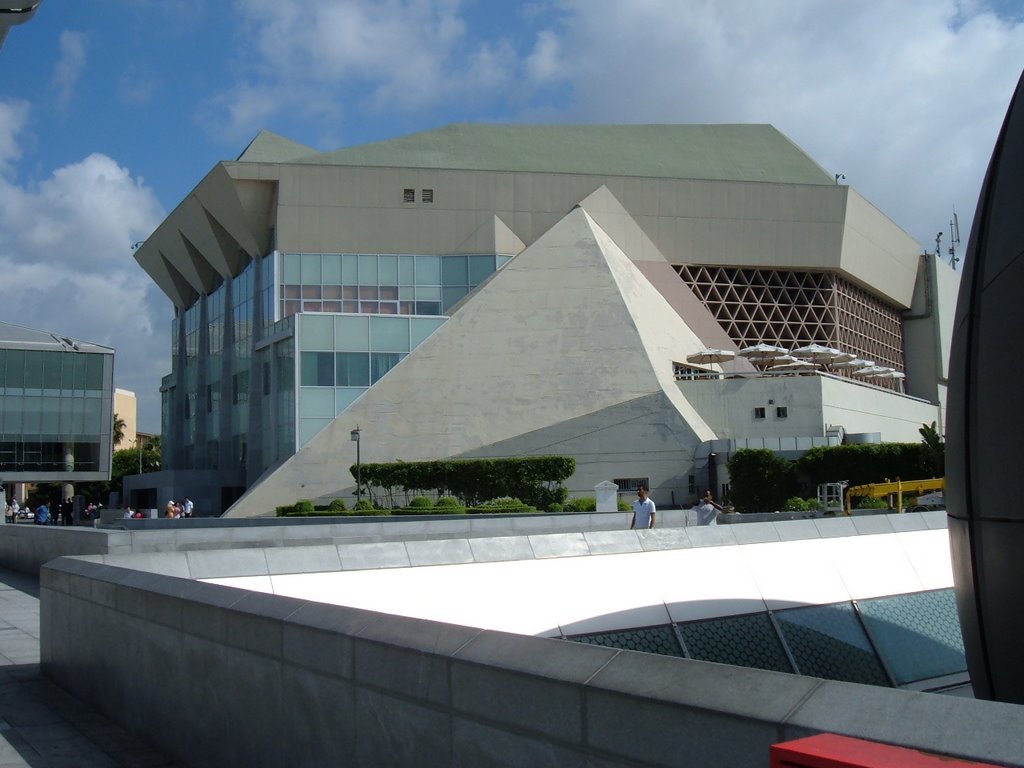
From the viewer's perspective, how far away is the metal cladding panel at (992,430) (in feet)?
16.8

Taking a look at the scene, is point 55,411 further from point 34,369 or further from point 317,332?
point 317,332

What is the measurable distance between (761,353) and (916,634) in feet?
116

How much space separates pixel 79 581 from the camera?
27.6 ft

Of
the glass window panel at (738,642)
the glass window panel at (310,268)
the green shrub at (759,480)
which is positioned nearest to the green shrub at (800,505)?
the green shrub at (759,480)

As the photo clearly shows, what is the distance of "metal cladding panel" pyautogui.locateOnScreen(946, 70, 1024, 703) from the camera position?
16.8 ft

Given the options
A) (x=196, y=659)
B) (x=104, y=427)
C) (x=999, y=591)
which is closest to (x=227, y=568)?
(x=196, y=659)

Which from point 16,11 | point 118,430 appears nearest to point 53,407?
point 16,11

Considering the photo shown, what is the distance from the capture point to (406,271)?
47.5 meters

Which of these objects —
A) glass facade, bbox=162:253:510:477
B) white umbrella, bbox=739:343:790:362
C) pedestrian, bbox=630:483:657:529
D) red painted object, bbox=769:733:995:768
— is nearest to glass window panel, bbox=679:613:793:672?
red painted object, bbox=769:733:995:768

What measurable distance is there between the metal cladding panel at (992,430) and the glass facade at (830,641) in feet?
12.3

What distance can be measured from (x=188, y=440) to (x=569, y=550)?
50.3 m

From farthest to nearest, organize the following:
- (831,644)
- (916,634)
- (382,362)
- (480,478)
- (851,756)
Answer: (382,362) → (480,478) → (916,634) → (831,644) → (851,756)

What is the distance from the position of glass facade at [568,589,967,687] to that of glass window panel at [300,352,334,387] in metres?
32.7

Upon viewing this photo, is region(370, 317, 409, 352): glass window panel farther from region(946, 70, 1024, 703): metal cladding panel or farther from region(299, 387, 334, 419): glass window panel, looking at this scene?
region(946, 70, 1024, 703): metal cladding panel
